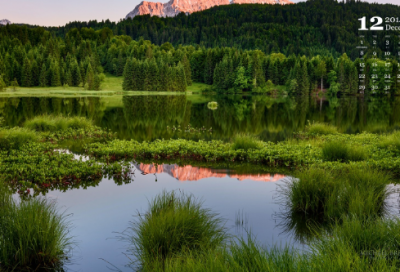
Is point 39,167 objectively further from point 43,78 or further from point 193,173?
point 43,78

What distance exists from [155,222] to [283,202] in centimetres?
459

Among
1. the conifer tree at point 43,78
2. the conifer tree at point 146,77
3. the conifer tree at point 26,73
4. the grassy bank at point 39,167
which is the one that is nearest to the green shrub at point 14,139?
the grassy bank at point 39,167

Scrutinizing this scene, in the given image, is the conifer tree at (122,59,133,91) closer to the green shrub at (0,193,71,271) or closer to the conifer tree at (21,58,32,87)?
the conifer tree at (21,58,32,87)

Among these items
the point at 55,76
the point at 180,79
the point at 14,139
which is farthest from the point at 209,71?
the point at 14,139

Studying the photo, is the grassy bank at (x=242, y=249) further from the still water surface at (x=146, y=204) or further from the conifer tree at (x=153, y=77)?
the conifer tree at (x=153, y=77)

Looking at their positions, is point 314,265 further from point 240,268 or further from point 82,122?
point 82,122

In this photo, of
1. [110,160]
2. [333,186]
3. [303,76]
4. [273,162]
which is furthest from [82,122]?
[303,76]

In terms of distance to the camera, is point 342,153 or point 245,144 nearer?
point 342,153

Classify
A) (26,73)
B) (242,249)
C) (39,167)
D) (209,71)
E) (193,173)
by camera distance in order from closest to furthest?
(242,249) → (39,167) → (193,173) → (26,73) → (209,71)

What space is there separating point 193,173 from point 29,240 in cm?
726

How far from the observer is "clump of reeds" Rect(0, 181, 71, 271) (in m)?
5.72

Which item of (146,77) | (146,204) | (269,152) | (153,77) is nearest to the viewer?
(146,204)

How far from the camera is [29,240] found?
5781 millimetres

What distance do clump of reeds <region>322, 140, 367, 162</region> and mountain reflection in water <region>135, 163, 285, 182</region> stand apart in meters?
2.30
